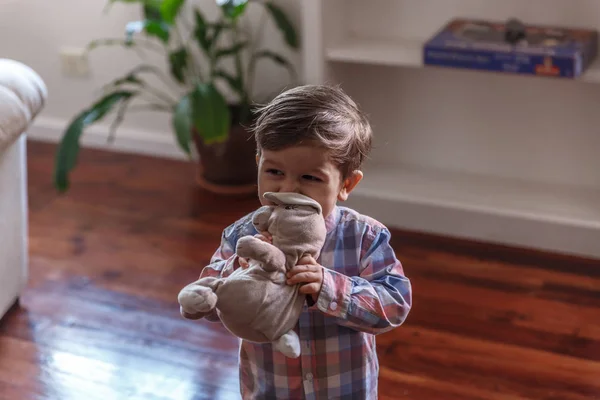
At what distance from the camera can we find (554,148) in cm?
259

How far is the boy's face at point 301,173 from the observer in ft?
3.70

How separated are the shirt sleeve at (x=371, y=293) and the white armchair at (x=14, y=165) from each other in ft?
3.34

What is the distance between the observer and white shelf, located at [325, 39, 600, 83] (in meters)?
2.44

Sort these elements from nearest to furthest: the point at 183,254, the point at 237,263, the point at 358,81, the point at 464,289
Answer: the point at 237,263 < the point at 464,289 < the point at 183,254 < the point at 358,81

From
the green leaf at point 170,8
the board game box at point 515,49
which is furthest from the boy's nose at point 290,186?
the green leaf at point 170,8

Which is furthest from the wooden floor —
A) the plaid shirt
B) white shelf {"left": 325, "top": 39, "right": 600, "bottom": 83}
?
the plaid shirt

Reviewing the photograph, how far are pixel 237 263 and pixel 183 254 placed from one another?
128 cm

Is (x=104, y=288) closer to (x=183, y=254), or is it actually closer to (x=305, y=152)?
(x=183, y=254)

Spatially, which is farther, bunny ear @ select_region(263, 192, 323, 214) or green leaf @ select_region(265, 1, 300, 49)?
green leaf @ select_region(265, 1, 300, 49)

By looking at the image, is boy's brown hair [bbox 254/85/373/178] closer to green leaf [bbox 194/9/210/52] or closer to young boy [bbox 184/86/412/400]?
young boy [bbox 184/86/412/400]

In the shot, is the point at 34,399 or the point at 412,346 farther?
the point at 412,346

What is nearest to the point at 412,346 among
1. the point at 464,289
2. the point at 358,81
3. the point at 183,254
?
the point at 464,289

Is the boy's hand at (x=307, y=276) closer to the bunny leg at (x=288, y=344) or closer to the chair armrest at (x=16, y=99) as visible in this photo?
the bunny leg at (x=288, y=344)

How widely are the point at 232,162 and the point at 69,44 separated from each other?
87 cm
